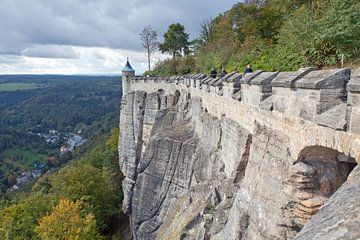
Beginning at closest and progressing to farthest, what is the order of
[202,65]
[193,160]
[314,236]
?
[314,236], [193,160], [202,65]

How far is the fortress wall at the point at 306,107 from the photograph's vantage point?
4.66m

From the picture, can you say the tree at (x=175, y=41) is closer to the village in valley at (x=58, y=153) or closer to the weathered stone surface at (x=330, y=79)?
the weathered stone surface at (x=330, y=79)

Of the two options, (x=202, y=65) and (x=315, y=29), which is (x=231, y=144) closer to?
(x=315, y=29)

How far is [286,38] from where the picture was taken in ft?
48.1

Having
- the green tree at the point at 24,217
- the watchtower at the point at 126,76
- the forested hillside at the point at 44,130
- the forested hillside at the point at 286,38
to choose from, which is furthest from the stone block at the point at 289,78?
the forested hillside at the point at 44,130

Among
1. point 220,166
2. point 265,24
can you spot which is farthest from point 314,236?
point 265,24

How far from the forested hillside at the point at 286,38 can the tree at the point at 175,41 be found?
21.8 ft

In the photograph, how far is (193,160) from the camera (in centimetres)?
1482

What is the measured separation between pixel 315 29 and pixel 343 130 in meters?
7.95

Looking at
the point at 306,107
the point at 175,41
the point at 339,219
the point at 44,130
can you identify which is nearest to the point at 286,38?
the point at 306,107

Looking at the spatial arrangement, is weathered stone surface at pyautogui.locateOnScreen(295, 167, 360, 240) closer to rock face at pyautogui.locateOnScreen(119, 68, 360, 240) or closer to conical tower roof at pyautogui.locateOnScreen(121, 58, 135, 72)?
rock face at pyautogui.locateOnScreen(119, 68, 360, 240)

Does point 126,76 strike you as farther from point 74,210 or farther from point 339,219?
point 339,219

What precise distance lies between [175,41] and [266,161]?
38320 mm

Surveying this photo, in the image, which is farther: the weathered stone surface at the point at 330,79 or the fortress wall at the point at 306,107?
the weathered stone surface at the point at 330,79
